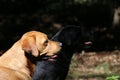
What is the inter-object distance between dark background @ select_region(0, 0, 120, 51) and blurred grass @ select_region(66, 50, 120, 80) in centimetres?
312

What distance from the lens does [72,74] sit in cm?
1622

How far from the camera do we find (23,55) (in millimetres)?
9555

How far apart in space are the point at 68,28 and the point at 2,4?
14558mm

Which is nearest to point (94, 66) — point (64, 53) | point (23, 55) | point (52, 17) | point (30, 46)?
point (64, 53)

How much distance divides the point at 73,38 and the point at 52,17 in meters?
13.8

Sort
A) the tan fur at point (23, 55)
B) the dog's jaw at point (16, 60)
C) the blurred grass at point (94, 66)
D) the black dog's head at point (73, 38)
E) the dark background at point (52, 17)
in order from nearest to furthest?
the tan fur at point (23, 55)
the dog's jaw at point (16, 60)
the black dog's head at point (73, 38)
the blurred grass at point (94, 66)
the dark background at point (52, 17)

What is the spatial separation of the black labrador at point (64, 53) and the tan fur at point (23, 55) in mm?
2122

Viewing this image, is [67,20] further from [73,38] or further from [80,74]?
[73,38]

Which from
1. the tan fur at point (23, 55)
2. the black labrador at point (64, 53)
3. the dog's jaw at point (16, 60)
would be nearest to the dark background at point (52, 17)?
the black labrador at point (64, 53)

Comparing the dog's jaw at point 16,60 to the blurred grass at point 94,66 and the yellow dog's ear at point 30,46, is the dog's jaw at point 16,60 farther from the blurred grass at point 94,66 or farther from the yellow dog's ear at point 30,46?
the blurred grass at point 94,66

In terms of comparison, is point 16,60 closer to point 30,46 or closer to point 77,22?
point 30,46

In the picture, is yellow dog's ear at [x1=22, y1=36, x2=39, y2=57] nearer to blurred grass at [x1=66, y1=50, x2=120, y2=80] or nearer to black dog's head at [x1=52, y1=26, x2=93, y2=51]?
black dog's head at [x1=52, y1=26, x2=93, y2=51]

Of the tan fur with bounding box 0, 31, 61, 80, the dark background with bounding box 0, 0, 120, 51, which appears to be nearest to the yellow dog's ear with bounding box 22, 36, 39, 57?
the tan fur with bounding box 0, 31, 61, 80

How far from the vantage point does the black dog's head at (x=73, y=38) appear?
12664 mm
